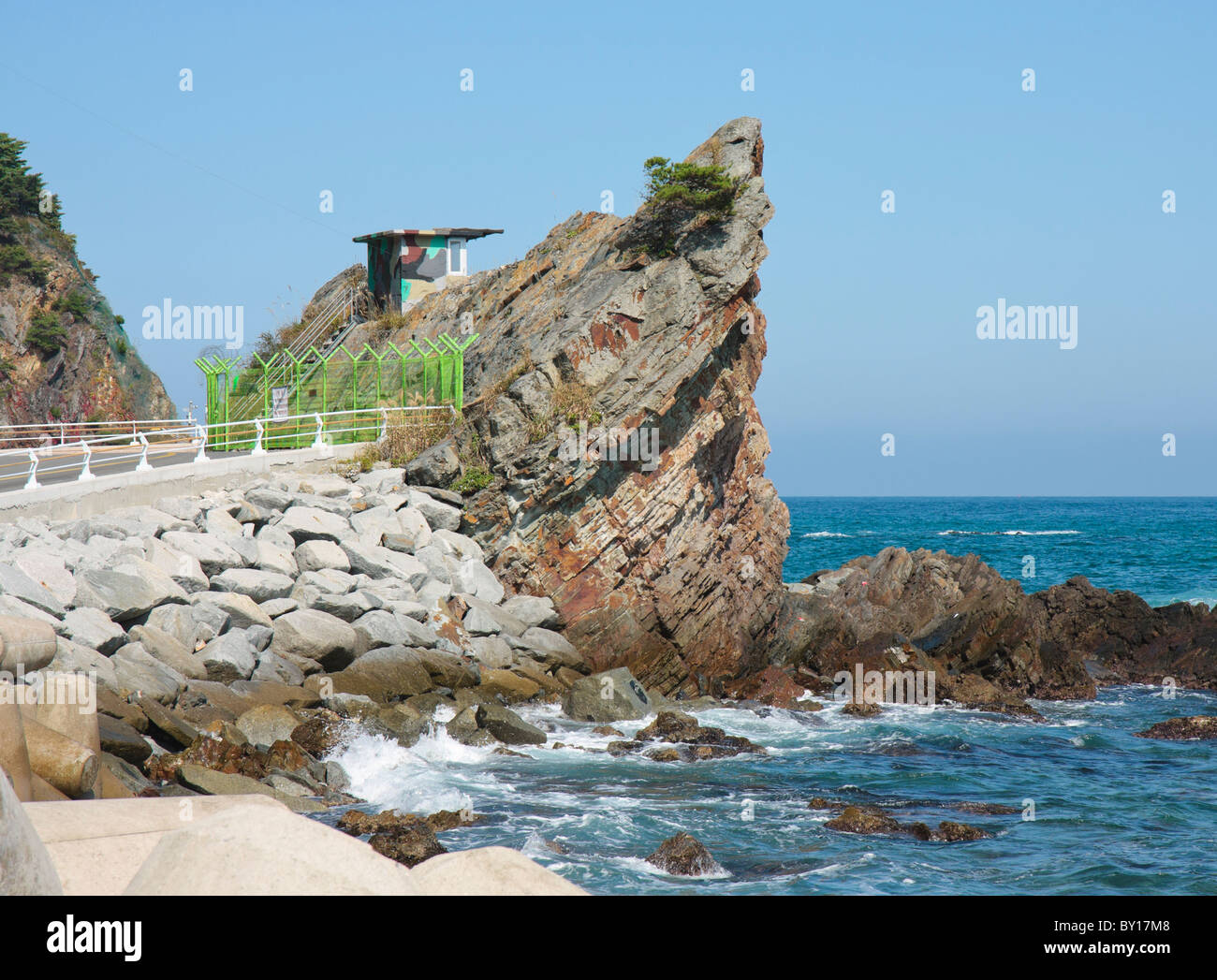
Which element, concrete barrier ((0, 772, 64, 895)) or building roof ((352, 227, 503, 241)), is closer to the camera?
concrete barrier ((0, 772, 64, 895))

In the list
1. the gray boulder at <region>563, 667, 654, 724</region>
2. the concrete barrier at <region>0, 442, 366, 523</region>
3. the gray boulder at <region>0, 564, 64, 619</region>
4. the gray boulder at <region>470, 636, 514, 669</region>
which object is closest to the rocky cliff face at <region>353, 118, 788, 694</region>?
the gray boulder at <region>470, 636, 514, 669</region>

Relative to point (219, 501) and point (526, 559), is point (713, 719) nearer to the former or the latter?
point (526, 559)

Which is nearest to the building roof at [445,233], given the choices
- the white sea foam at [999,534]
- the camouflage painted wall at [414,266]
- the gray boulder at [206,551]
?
the camouflage painted wall at [414,266]

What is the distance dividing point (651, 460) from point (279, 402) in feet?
41.1

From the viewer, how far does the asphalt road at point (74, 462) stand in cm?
2050

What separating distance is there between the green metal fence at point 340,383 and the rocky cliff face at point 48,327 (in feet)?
95.2

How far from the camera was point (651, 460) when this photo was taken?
69.0ft

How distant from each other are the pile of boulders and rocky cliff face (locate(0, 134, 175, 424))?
39.6 meters

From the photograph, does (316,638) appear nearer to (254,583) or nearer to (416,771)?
(254,583)

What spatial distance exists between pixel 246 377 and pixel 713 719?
18.6 m

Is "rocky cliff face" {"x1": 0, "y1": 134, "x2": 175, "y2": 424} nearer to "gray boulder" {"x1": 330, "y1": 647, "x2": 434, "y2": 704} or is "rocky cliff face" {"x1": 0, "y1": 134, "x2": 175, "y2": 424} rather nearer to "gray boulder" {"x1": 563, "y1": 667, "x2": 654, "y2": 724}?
"gray boulder" {"x1": 330, "y1": 647, "x2": 434, "y2": 704}

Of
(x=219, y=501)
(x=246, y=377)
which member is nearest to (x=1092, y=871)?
(x=219, y=501)

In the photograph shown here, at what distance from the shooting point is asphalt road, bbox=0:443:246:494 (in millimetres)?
20500

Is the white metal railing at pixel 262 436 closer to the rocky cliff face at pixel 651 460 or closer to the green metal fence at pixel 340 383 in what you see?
the green metal fence at pixel 340 383
